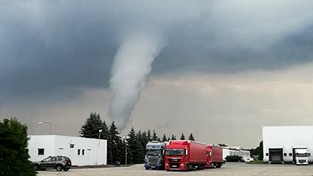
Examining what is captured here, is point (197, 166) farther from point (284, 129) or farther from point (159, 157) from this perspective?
point (284, 129)

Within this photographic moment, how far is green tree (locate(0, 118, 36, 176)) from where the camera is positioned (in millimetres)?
18562

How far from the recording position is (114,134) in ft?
351

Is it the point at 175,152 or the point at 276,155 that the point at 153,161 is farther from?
the point at 276,155

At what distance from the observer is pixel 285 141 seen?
87.6 m

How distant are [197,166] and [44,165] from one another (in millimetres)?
17509

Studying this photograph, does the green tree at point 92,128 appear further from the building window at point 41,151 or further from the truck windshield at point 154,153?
the truck windshield at point 154,153

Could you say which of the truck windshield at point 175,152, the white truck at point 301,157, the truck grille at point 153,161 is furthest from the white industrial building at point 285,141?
the truck windshield at point 175,152

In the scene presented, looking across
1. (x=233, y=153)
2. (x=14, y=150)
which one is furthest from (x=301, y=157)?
(x=233, y=153)

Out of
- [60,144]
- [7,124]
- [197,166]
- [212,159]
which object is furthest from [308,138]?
[7,124]

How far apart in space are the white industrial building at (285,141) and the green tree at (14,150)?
72105 mm

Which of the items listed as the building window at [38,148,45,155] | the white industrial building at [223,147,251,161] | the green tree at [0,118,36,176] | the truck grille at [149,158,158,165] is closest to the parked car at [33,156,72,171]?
the truck grille at [149,158,158,165]

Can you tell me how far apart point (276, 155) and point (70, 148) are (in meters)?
37.3

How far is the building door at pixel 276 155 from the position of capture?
285ft

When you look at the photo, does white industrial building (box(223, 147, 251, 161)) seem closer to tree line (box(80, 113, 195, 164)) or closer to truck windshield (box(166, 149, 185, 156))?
tree line (box(80, 113, 195, 164))
